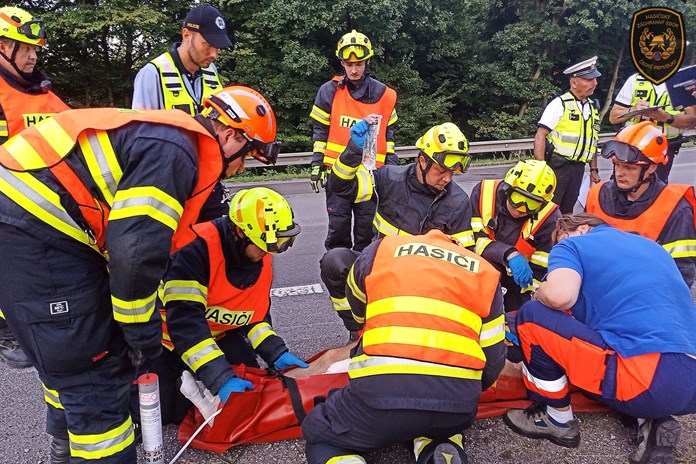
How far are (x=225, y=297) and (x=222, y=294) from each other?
0.03 m

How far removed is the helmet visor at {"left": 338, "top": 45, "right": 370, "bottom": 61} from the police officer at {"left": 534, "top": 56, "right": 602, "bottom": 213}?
2.05 meters

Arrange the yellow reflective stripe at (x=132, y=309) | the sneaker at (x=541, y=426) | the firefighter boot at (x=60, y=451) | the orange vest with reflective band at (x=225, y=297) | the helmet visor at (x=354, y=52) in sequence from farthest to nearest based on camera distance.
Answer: the helmet visor at (x=354, y=52), the orange vest with reflective band at (x=225, y=297), the sneaker at (x=541, y=426), the firefighter boot at (x=60, y=451), the yellow reflective stripe at (x=132, y=309)

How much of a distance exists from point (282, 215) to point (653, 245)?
1.84 meters

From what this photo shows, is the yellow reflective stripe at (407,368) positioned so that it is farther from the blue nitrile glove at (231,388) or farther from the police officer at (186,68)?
the police officer at (186,68)

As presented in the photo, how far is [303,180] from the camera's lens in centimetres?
1099

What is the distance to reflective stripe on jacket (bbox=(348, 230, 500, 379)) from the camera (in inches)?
78.7

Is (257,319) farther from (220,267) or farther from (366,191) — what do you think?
(366,191)

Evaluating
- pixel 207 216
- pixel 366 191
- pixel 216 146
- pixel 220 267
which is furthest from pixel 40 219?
pixel 366 191

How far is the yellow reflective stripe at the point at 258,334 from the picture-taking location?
3035 millimetres

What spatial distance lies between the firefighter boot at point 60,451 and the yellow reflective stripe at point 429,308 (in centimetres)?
150

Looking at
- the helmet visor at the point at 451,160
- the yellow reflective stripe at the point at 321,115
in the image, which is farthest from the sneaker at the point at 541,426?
the yellow reflective stripe at the point at 321,115

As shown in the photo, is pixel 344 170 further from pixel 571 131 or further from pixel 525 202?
pixel 571 131

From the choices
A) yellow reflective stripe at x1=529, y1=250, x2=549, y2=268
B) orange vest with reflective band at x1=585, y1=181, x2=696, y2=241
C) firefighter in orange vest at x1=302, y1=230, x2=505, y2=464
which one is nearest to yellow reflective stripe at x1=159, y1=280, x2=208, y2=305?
firefighter in orange vest at x1=302, y1=230, x2=505, y2=464

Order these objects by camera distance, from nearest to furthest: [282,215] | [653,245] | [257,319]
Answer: [653,245] → [282,215] → [257,319]
